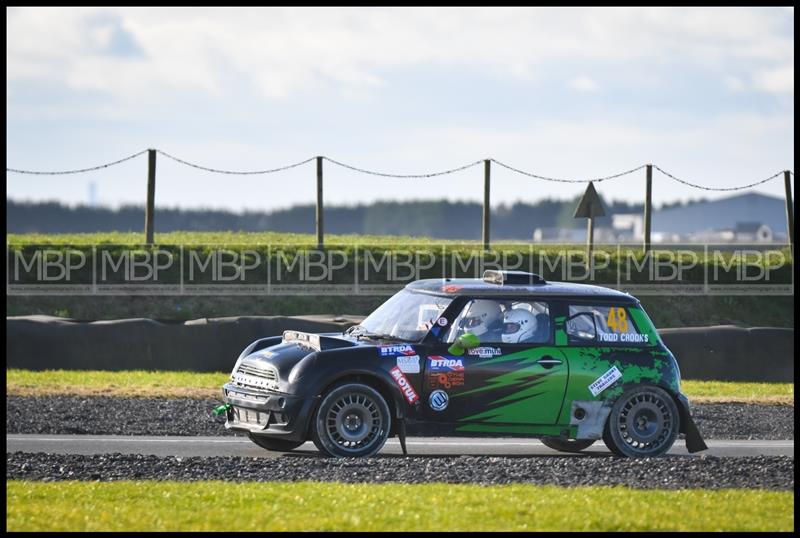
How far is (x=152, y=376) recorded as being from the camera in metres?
18.6

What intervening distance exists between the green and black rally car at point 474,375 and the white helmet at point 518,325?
0.5 inches

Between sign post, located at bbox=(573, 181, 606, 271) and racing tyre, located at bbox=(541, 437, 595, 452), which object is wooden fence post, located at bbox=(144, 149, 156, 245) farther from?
racing tyre, located at bbox=(541, 437, 595, 452)

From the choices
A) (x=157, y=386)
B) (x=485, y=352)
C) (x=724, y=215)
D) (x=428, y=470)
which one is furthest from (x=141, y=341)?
(x=724, y=215)

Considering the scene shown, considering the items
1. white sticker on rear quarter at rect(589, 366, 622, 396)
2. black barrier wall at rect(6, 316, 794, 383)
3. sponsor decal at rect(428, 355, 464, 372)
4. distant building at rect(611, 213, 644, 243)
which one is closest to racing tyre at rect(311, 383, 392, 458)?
sponsor decal at rect(428, 355, 464, 372)

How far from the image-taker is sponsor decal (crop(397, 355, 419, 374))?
11.3 metres

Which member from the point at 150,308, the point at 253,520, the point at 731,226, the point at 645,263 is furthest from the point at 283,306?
the point at 731,226

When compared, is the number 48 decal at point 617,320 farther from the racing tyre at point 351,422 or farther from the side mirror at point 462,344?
the racing tyre at point 351,422

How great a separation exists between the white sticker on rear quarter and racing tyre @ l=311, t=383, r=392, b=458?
6.48 feet

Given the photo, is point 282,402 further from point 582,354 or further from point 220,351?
point 220,351

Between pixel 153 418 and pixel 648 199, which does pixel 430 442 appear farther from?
pixel 648 199

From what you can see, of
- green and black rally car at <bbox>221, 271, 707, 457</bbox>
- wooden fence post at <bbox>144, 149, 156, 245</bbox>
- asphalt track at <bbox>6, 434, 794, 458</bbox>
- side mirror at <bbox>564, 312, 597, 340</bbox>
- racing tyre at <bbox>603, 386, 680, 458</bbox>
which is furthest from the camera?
wooden fence post at <bbox>144, 149, 156, 245</bbox>

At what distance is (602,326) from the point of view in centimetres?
1209

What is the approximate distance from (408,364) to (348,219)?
59693mm

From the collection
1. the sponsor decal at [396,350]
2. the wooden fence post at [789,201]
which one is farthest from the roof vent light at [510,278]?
the wooden fence post at [789,201]
